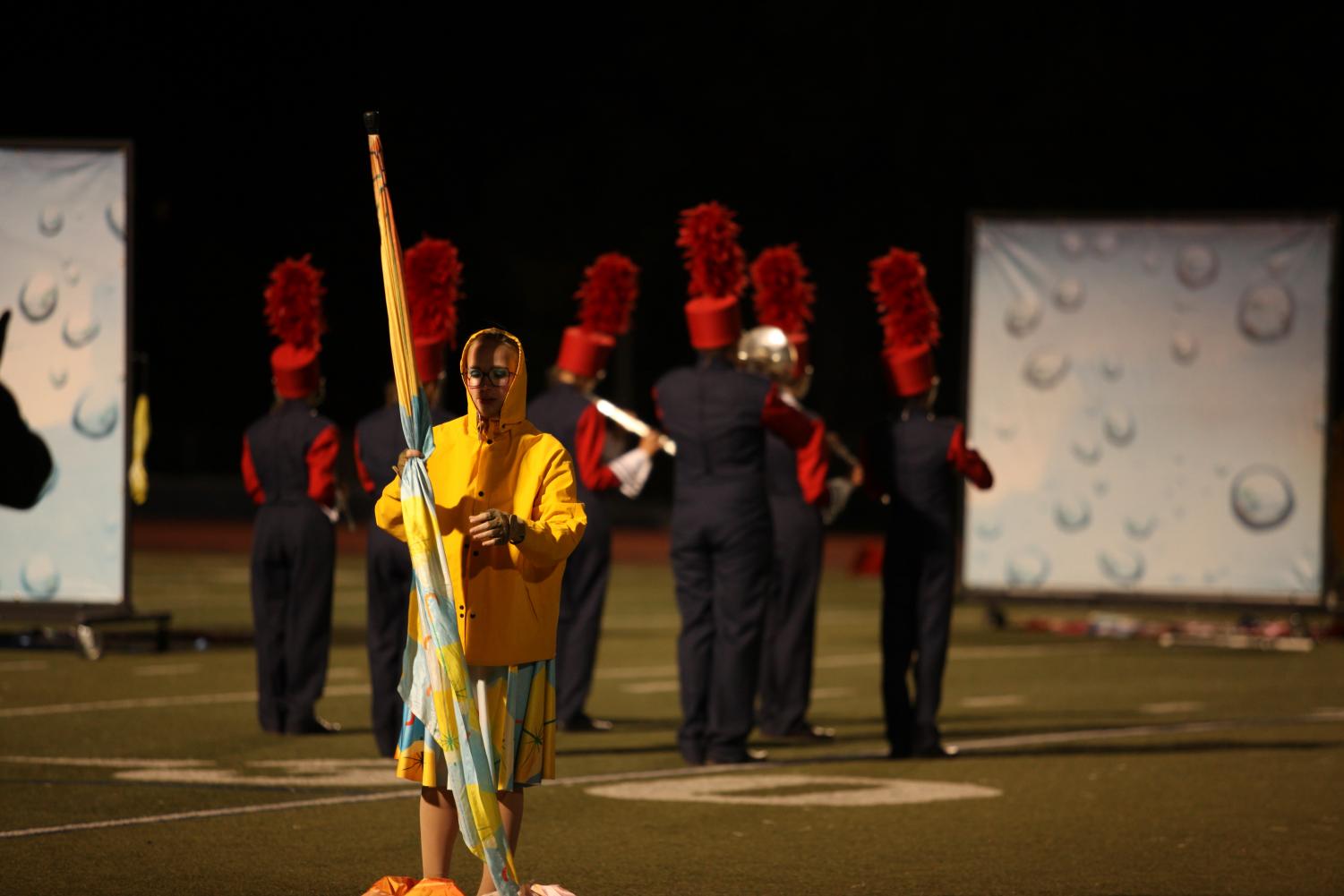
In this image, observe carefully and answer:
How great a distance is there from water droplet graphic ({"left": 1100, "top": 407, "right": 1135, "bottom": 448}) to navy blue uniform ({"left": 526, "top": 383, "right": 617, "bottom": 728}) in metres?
7.55

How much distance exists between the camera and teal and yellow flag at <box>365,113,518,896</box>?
6836 millimetres

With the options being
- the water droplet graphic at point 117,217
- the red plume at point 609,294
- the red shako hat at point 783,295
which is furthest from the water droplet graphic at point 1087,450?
the water droplet graphic at point 117,217

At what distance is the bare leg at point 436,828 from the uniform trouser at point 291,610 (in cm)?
551

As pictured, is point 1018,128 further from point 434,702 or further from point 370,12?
point 434,702

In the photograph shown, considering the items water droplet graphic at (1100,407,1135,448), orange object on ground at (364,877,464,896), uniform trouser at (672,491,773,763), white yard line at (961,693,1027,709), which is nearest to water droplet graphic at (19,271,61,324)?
uniform trouser at (672,491,773,763)

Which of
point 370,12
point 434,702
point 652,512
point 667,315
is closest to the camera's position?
point 434,702

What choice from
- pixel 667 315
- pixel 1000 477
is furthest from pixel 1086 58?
pixel 1000 477

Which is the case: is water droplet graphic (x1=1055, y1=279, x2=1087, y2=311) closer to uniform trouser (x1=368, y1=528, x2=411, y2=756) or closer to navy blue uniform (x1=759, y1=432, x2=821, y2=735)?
navy blue uniform (x1=759, y1=432, x2=821, y2=735)

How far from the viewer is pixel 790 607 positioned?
514 inches

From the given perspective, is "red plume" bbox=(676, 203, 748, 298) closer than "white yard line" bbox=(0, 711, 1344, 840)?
No

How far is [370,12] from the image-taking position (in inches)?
1709

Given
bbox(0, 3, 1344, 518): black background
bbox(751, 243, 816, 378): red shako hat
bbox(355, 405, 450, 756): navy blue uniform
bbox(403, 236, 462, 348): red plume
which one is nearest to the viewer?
bbox(403, 236, 462, 348): red plume

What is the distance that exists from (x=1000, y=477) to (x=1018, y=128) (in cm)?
2503

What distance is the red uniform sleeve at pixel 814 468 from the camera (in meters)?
12.2
